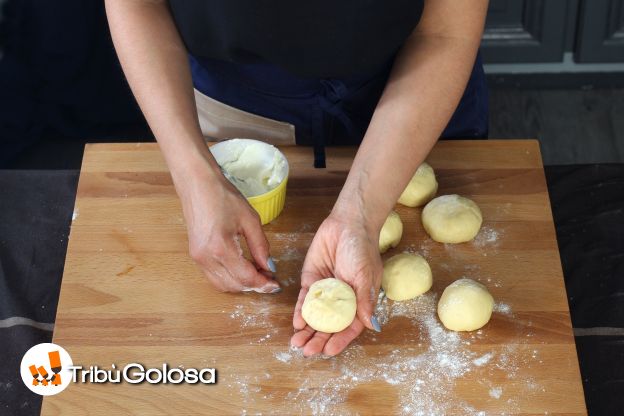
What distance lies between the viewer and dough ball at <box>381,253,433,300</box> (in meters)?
1.49

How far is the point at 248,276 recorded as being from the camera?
4.80 ft

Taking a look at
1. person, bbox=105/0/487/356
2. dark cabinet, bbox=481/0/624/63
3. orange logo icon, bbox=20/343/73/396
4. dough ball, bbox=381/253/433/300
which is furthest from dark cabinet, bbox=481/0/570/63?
orange logo icon, bbox=20/343/73/396

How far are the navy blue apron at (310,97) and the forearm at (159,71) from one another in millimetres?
128

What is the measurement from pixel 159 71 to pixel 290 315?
1.79 feet

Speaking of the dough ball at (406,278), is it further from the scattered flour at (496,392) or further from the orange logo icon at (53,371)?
the orange logo icon at (53,371)

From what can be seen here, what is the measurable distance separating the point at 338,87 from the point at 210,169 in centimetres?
35

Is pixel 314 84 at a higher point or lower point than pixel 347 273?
higher

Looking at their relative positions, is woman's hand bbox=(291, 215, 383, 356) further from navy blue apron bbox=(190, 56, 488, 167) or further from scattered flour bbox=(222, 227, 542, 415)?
navy blue apron bbox=(190, 56, 488, 167)

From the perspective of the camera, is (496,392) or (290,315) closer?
(496,392)

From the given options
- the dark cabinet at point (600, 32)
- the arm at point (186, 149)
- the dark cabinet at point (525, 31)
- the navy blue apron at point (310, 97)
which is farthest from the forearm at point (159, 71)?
the dark cabinet at point (600, 32)

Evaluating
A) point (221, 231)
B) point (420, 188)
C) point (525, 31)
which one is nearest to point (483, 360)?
point (420, 188)

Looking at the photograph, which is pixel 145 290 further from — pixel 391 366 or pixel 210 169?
pixel 391 366

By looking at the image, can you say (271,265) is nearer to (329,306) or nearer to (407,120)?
(329,306)

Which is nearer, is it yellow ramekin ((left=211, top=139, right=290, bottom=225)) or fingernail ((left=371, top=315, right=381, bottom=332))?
fingernail ((left=371, top=315, right=381, bottom=332))
